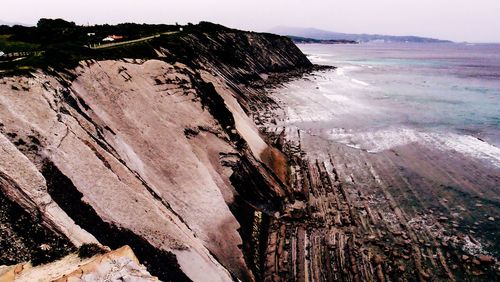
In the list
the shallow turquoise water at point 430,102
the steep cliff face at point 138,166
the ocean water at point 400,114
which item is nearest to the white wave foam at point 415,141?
the ocean water at point 400,114

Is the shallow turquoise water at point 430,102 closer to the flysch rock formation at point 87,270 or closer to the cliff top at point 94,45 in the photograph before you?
the cliff top at point 94,45

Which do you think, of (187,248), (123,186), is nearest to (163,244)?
(187,248)

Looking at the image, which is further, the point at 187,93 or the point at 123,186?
the point at 187,93

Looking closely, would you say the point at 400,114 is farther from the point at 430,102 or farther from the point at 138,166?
the point at 138,166

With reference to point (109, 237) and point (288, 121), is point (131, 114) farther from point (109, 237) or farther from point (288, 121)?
point (288, 121)

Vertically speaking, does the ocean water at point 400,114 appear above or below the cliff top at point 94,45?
below

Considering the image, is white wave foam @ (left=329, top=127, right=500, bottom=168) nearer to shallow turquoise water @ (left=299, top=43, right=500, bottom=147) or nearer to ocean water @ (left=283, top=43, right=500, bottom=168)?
ocean water @ (left=283, top=43, right=500, bottom=168)
